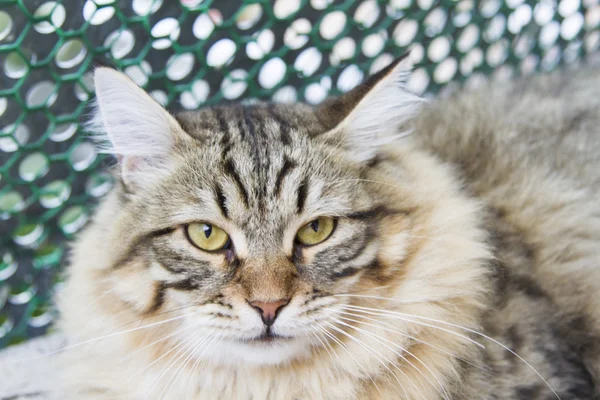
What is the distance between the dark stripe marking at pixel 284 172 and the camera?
1328mm

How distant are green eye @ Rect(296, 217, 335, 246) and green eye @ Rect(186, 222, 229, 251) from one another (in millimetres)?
156

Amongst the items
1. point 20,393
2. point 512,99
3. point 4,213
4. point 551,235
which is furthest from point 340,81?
point 20,393

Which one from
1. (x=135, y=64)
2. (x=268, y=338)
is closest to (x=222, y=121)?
(x=268, y=338)

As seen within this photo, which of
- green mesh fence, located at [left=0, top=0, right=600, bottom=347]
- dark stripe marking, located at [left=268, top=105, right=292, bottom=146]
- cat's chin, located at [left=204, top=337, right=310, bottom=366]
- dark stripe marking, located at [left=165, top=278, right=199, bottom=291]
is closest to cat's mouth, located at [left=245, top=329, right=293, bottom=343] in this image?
cat's chin, located at [left=204, top=337, right=310, bottom=366]

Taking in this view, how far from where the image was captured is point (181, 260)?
4.28 ft

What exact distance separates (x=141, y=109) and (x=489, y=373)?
93cm

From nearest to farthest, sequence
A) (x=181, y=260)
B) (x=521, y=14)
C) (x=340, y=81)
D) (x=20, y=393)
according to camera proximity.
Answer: (x=181, y=260), (x=20, y=393), (x=340, y=81), (x=521, y=14)

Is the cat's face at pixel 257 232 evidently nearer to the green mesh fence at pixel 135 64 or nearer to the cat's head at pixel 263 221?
the cat's head at pixel 263 221

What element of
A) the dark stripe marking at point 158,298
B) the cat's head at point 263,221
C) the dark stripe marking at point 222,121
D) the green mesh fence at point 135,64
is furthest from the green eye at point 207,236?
the green mesh fence at point 135,64

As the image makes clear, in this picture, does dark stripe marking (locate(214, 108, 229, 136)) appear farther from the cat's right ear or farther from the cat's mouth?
the cat's mouth

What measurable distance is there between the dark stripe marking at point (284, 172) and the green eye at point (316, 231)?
0.09 meters

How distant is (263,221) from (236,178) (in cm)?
11

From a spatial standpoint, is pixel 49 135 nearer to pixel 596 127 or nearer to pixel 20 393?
pixel 20 393

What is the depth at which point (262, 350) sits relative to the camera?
1274 millimetres
